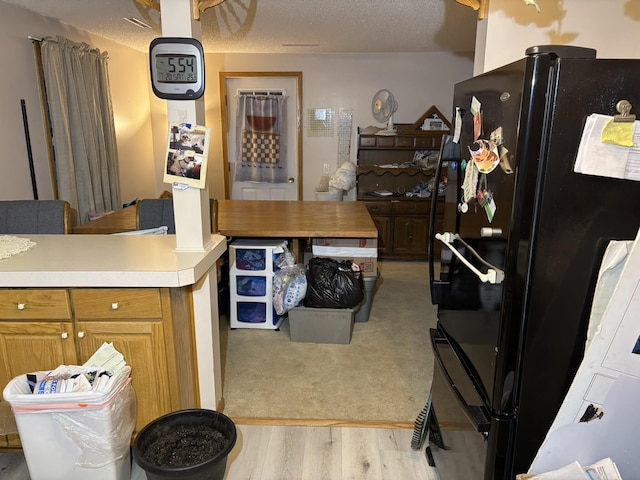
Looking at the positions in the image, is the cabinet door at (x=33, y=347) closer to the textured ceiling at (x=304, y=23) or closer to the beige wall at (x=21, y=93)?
the beige wall at (x=21, y=93)

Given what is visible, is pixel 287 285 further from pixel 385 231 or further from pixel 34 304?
pixel 385 231

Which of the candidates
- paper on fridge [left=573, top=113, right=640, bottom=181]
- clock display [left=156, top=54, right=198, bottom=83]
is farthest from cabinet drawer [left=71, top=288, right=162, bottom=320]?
paper on fridge [left=573, top=113, right=640, bottom=181]

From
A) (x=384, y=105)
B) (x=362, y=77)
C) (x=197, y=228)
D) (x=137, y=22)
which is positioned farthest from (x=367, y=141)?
(x=197, y=228)

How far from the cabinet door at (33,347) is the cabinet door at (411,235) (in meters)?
3.73

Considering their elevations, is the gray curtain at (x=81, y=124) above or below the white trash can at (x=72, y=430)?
above

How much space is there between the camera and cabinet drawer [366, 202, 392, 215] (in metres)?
4.89

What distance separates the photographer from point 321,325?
296cm

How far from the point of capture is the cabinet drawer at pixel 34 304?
1.64m

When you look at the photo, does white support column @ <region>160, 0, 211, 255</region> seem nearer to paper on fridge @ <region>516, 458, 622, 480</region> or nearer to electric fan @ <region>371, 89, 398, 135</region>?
paper on fridge @ <region>516, 458, 622, 480</region>

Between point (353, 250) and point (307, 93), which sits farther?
point (307, 93)

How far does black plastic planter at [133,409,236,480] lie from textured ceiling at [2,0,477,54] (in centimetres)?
274

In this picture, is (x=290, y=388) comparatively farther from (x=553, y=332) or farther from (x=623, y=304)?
(x=623, y=304)

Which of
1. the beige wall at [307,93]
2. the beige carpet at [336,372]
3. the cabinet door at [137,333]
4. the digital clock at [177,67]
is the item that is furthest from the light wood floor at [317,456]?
the beige wall at [307,93]

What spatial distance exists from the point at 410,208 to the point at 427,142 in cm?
77
